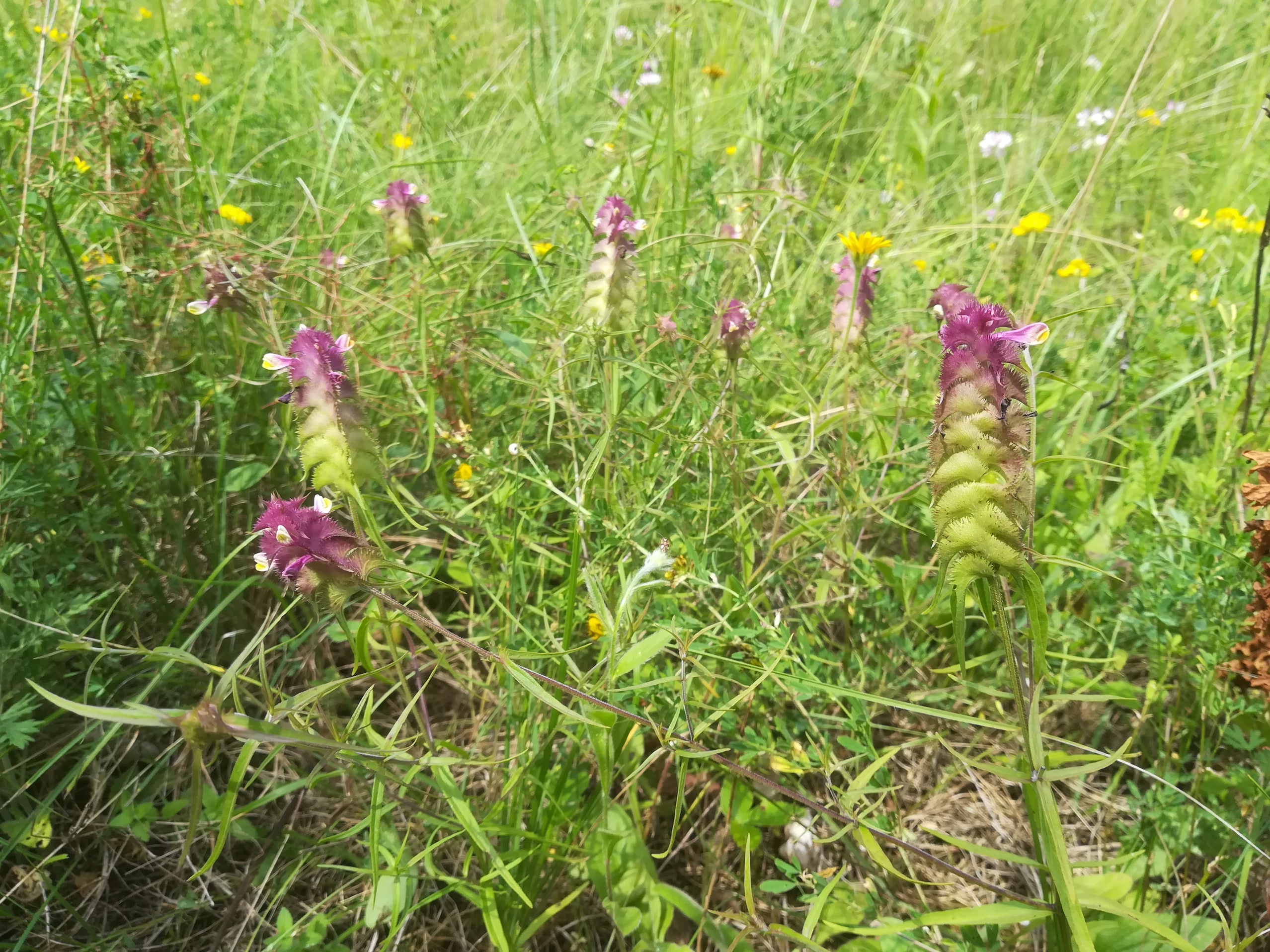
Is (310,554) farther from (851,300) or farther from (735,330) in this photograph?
(851,300)

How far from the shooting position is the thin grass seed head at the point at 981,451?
0.87 metres

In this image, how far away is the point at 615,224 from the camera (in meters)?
1.62

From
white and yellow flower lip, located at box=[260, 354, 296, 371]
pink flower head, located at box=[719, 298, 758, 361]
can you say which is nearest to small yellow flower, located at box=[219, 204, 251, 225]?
white and yellow flower lip, located at box=[260, 354, 296, 371]

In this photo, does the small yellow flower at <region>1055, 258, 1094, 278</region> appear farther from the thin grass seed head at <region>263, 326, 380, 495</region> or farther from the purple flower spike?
the thin grass seed head at <region>263, 326, 380, 495</region>

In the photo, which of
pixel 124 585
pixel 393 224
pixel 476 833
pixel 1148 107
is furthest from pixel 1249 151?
pixel 124 585

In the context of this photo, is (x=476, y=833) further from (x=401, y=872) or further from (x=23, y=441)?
(x=23, y=441)

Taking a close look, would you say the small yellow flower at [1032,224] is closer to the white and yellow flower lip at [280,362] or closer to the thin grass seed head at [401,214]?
the thin grass seed head at [401,214]

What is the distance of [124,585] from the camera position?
160cm

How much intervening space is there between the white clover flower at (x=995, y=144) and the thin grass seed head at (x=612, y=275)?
77.9 inches

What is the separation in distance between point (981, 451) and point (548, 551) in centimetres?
85

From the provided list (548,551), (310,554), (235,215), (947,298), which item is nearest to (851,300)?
(947,298)

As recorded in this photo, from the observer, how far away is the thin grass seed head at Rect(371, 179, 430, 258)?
188 cm

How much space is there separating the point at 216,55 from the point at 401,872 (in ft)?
9.64

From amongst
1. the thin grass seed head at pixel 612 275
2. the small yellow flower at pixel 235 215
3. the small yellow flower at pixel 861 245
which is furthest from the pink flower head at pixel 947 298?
the small yellow flower at pixel 235 215
